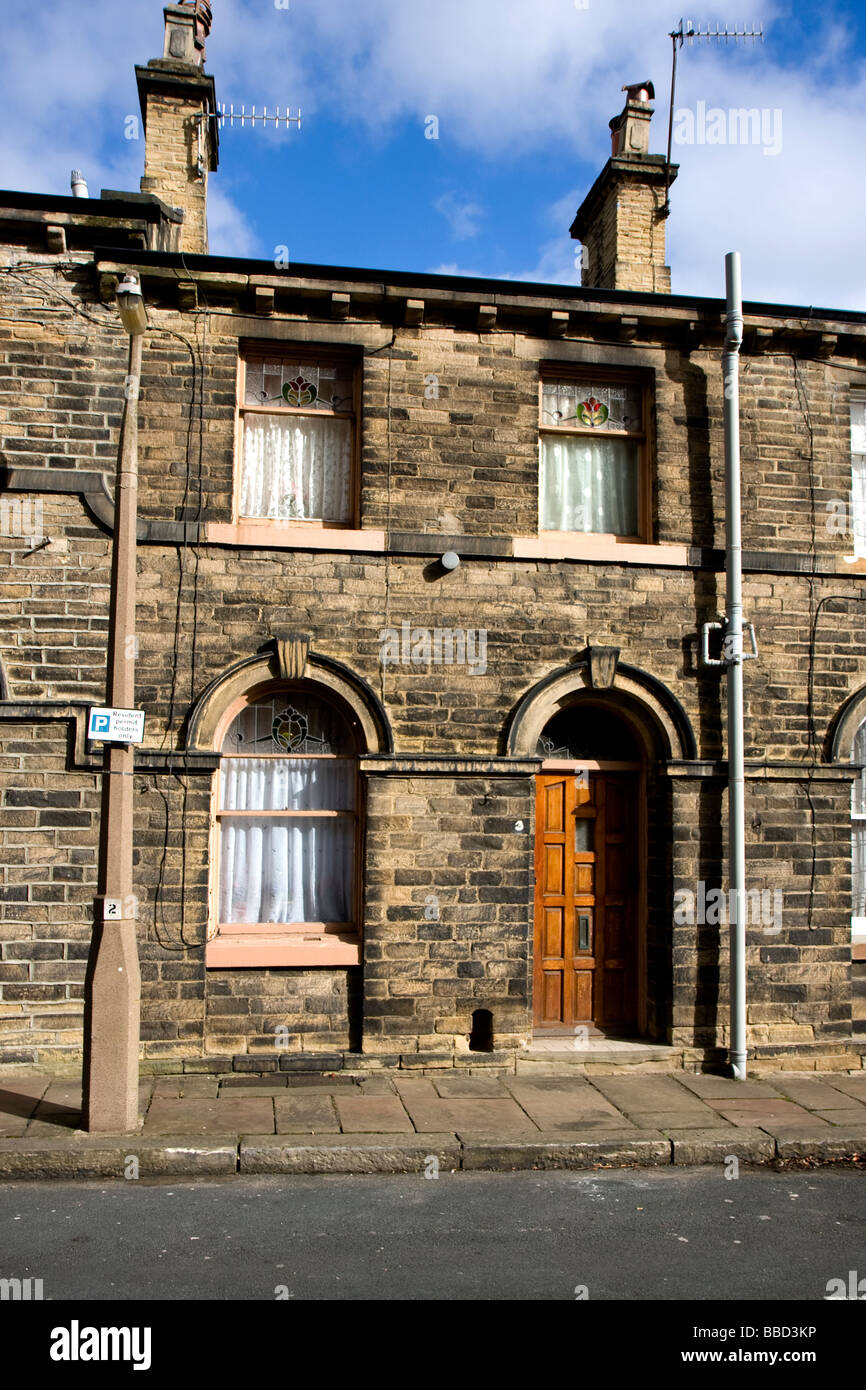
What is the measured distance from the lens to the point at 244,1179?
21.7ft

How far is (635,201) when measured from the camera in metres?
12.1

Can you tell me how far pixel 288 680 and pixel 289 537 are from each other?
1208mm

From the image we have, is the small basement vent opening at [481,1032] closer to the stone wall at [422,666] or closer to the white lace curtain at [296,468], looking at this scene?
the stone wall at [422,666]

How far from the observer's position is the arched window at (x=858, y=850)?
1007 cm

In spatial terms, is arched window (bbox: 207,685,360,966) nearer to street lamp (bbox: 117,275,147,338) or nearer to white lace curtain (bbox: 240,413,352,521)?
white lace curtain (bbox: 240,413,352,521)

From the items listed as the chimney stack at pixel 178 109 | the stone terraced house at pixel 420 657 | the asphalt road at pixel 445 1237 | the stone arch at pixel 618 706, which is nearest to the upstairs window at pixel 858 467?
the stone terraced house at pixel 420 657

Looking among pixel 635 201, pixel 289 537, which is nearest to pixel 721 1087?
pixel 289 537

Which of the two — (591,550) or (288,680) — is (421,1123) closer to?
(288,680)

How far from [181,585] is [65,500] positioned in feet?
3.84

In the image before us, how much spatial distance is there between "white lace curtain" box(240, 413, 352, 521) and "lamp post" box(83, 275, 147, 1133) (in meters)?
1.81

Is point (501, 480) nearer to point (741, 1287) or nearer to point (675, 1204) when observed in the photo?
point (675, 1204)

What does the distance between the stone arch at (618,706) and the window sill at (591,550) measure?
92cm

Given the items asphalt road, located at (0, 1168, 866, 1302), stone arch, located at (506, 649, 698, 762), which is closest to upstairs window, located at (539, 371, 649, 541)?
stone arch, located at (506, 649, 698, 762)
